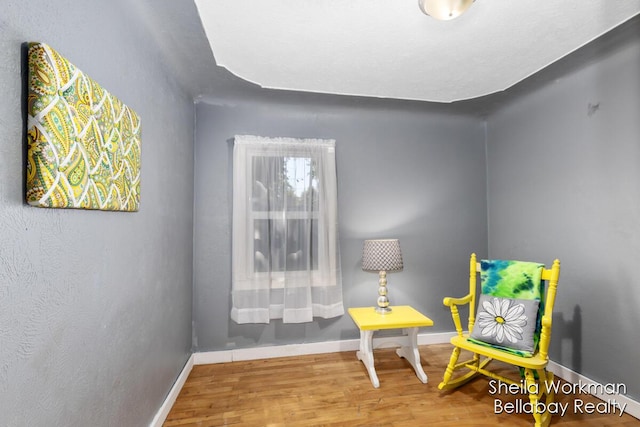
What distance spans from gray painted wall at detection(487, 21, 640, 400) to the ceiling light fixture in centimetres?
125

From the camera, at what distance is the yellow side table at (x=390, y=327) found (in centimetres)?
237

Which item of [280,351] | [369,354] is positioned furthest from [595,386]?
[280,351]

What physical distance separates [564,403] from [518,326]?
67cm

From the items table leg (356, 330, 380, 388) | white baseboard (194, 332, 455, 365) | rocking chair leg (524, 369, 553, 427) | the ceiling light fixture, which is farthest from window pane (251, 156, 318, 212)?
rocking chair leg (524, 369, 553, 427)

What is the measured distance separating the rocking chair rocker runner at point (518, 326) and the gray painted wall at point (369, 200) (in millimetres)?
856

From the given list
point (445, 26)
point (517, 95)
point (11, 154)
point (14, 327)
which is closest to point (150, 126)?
point (11, 154)

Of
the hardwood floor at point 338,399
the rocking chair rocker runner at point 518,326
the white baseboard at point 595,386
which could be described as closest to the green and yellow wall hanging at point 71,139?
the hardwood floor at point 338,399

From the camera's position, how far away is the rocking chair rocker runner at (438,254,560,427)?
75.0 inches

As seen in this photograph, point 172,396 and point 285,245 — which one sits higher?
point 285,245

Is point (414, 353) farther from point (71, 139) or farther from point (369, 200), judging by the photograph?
point (71, 139)

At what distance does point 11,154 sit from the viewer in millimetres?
829

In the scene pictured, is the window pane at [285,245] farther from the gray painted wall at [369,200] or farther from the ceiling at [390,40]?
the ceiling at [390,40]

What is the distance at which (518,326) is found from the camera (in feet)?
6.65

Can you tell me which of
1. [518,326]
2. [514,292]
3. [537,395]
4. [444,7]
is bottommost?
[537,395]
